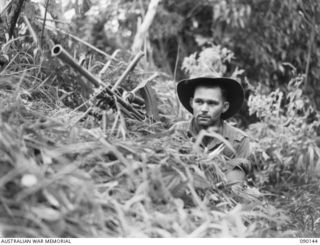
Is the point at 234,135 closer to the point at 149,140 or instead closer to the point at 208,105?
the point at 208,105

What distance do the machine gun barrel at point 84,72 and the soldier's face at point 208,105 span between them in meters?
0.56

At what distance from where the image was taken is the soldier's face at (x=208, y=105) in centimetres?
306

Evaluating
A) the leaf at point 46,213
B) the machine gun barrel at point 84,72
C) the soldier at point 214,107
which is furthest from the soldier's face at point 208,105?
the leaf at point 46,213

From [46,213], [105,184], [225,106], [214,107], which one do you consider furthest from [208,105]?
[46,213]

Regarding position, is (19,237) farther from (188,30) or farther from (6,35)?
(188,30)

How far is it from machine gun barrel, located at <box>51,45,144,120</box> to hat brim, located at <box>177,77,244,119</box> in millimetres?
686

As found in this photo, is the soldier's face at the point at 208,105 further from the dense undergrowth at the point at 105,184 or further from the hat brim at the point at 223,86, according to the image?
the dense undergrowth at the point at 105,184

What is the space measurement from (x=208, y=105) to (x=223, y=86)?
0.67 ft

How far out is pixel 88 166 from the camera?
5.82 feet

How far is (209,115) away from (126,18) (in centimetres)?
338

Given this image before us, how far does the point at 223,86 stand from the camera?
3.23 meters

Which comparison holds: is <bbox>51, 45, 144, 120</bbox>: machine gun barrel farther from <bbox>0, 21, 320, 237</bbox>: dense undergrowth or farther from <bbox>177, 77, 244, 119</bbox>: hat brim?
<bbox>177, 77, 244, 119</bbox>: hat brim

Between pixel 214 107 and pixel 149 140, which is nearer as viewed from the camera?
pixel 149 140


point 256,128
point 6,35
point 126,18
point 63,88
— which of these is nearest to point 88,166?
point 63,88
